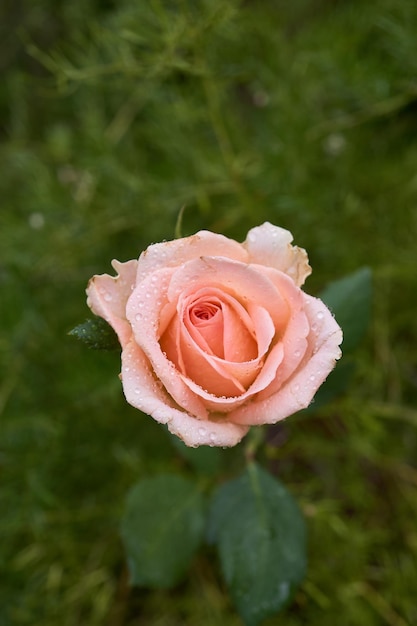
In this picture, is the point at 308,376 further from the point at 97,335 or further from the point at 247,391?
the point at 97,335

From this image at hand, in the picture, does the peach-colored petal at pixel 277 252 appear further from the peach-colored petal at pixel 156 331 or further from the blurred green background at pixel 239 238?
the blurred green background at pixel 239 238

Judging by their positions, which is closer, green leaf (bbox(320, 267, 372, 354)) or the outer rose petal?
the outer rose petal

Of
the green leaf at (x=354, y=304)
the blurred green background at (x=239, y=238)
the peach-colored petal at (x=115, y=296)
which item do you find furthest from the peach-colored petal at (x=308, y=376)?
the blurred green background at (x=239, y=238)

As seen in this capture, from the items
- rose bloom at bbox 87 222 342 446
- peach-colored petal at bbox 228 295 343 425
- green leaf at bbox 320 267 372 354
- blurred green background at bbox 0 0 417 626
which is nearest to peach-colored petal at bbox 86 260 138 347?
rose bloom at bbox 87 222 342 446

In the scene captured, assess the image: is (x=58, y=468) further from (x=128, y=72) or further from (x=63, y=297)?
(x=128, y=72)

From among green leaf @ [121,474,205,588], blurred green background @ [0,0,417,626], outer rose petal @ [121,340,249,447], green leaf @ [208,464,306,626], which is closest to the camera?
outer rose petal @ [121,340,249,447]

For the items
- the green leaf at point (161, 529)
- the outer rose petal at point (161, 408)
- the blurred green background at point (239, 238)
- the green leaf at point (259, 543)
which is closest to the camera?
the outer rose petal at point (161, 408)

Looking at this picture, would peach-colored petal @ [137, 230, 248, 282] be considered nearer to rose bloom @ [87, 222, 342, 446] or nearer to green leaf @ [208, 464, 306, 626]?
rose bloom @ [87, 222, 342, 446]
